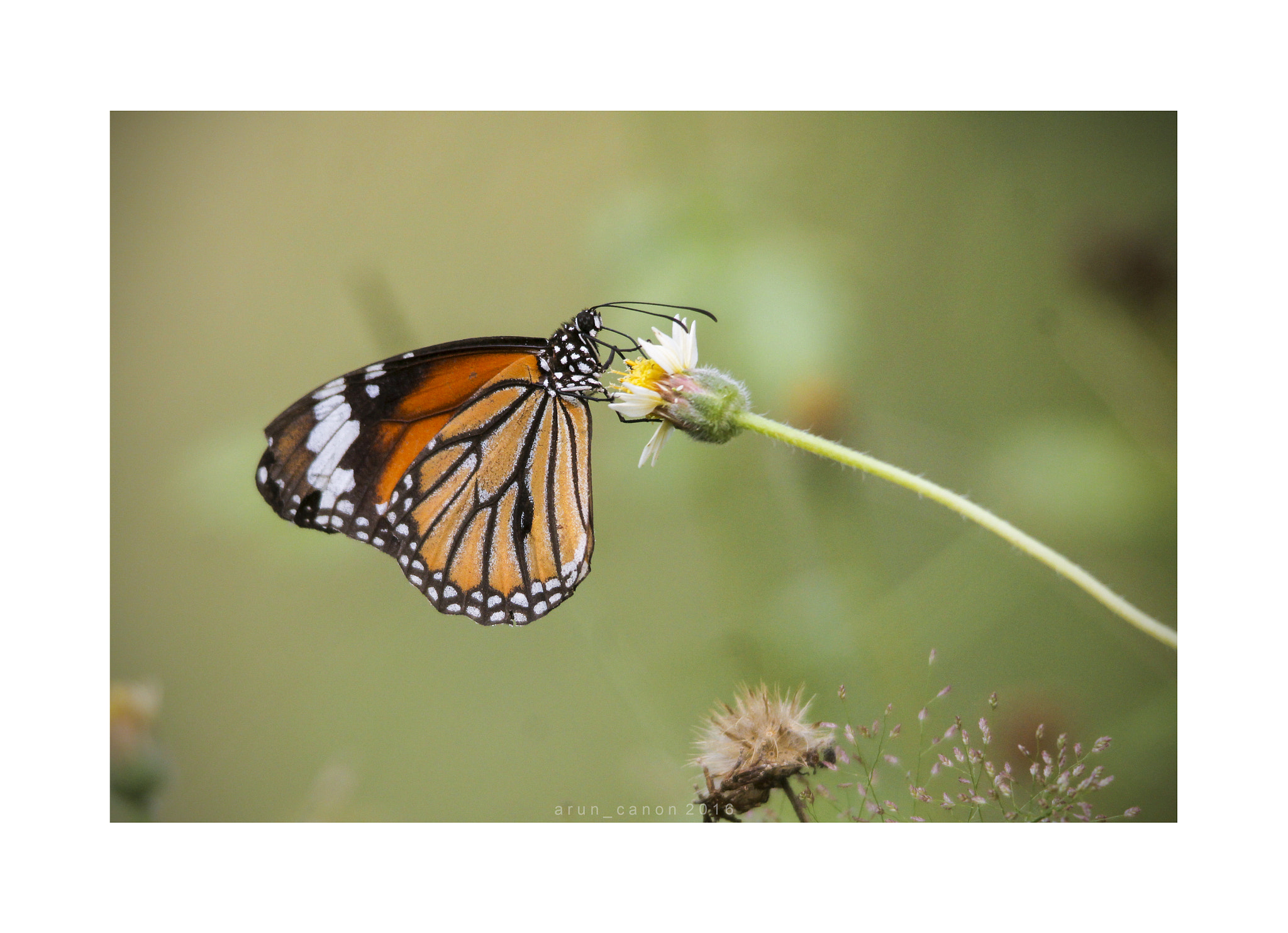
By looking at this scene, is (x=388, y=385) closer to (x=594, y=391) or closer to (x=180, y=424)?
(x=594, y=391)

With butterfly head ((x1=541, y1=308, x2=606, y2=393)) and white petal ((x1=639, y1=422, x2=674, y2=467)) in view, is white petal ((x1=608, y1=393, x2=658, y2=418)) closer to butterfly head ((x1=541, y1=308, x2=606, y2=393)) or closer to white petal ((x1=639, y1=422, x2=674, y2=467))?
white petal ((x1=639, y1=422, x2=674, y2=467))

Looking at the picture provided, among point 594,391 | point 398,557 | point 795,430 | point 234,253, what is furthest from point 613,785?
point 234,253

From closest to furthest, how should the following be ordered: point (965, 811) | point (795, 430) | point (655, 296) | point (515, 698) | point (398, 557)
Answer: point (795, 430)
point (965, 811)
point (398, 557)
point (655, 296)
point (515, 698)

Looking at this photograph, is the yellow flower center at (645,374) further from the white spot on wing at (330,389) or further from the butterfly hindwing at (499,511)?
the white spot on wing at (330,389)

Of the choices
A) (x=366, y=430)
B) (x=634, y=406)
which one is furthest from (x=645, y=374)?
(x=366, y=430)

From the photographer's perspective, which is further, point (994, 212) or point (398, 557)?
point (994, 212)
